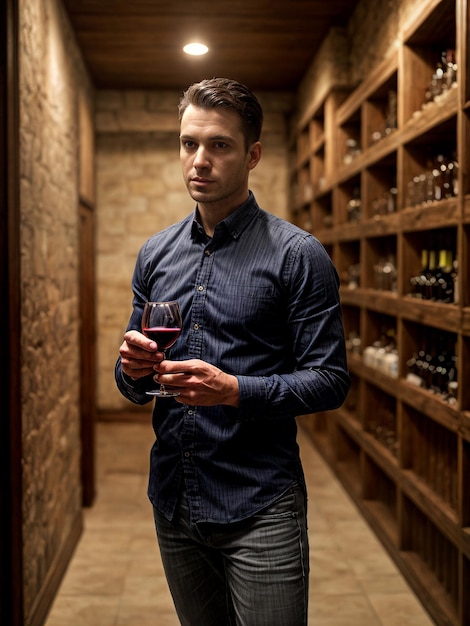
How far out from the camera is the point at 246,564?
4.94ft

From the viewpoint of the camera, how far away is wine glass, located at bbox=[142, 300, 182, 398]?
1.44 meters

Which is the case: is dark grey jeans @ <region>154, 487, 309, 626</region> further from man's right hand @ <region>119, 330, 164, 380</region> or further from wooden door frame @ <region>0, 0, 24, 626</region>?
wooden door frame @ <region>0, 0, 24, 626</region>

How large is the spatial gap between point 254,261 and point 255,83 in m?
5.14

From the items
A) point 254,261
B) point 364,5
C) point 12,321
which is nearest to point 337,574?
point 12,321

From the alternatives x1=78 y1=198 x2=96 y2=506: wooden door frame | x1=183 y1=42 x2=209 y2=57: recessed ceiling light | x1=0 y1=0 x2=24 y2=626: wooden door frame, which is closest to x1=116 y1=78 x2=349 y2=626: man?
x1=0 y1=0 x2=24 y2=626: wooden door frame

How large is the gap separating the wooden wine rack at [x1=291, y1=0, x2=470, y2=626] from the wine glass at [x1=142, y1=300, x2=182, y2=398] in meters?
1.32

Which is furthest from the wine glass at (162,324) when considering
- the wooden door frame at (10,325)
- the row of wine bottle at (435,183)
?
the row of wine bottle at (435,183)

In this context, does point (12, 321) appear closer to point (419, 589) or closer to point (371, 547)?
point (419, 589)

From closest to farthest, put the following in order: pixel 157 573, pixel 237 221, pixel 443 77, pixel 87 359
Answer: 1. pixel 237 221
2. pixel 443 77
3. pixel 157 573
4. pixel 87 359

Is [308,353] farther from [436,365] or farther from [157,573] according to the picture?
[157,573]

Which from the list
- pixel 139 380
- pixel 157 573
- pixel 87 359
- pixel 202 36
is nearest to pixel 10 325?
pixel 139 380

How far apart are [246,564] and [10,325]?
1.27 meters

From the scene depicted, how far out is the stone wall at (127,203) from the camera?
7.04 m

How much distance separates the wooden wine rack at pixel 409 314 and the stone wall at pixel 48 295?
5.07ft
